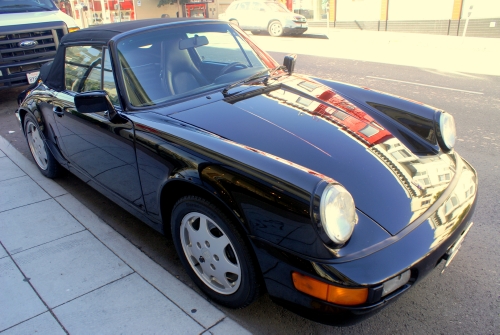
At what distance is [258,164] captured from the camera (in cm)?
198

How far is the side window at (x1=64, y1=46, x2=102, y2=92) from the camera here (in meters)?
3.12

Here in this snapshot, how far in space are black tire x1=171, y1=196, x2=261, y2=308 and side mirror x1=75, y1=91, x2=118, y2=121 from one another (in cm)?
88

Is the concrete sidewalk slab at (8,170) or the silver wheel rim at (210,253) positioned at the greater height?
the silver wheel rim at (210,253)

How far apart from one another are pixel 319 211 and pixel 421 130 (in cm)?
146

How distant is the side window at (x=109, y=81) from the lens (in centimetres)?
289

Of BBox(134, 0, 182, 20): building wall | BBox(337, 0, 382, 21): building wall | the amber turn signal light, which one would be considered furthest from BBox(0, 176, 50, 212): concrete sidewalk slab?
BBox(134, 0, 182, 20): building wall

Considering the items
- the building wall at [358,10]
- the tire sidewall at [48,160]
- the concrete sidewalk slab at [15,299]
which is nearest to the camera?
the concrete sidewalk slab at [15,299]

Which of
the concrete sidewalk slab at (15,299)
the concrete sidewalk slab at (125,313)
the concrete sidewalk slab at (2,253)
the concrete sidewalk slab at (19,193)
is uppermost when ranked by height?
the concrete sidewalk slab at (19,193)

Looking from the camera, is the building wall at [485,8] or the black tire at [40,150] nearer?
the black tire at [40,150]

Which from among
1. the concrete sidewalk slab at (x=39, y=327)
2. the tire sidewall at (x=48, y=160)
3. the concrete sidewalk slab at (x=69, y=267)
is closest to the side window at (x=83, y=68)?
the tire sidewall at (x=48, y=160)

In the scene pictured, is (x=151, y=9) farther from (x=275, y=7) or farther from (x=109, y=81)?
(x=109, y=81)

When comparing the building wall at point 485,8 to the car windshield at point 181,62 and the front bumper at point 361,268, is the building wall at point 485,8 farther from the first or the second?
the front bumper at point 361,268

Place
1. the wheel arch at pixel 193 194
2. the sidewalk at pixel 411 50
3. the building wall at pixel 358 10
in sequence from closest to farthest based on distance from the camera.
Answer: the wheel arch at pixel 193 194 → the sidewalk at pixel 411 50 → the building wall at pixel 358 10

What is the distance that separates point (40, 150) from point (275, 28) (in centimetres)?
1513
